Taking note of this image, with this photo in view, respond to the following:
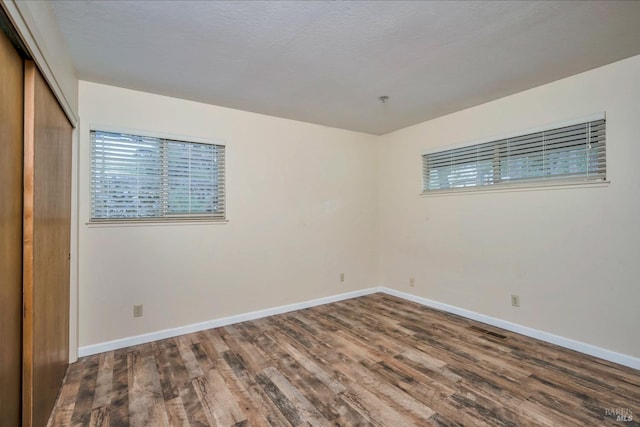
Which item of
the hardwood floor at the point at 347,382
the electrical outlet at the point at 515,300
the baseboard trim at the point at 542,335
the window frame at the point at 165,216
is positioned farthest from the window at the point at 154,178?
the electrical outlet at the point at 515,300

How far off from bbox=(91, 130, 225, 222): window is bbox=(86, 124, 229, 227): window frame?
13 mm

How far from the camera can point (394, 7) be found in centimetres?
173

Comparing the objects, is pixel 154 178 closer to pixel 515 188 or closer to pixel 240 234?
pixel 240 234

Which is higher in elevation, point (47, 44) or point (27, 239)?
point (47, 44)

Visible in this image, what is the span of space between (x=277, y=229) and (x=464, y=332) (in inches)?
94.6

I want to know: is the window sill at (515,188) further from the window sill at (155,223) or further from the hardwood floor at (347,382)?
the window sill at (155,223)

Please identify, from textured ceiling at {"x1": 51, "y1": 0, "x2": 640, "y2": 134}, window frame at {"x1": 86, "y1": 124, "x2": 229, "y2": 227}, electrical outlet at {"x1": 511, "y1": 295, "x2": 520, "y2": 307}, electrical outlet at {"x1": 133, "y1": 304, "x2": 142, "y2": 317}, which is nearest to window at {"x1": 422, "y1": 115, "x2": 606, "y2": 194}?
textured ceiling at {"x1": 51, "y1": 0, "x2": 640, "y2": 134}

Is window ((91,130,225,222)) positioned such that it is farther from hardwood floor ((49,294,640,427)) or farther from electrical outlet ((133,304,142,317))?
hardwood floor ((49,294,640,427))

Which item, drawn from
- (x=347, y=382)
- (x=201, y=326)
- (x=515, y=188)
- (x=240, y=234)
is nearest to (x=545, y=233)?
(x=515, y=188)

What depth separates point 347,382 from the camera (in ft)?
7.14

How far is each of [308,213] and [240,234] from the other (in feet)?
3.23

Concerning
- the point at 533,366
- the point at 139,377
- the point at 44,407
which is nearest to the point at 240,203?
the point at 139,377

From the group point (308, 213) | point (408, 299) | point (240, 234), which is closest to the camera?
point (240, 234)

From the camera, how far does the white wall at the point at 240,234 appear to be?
2715mm
